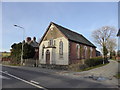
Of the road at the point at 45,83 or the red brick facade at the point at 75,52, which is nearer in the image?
the road at the point at 45,83

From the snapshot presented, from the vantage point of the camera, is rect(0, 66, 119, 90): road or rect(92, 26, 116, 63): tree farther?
rect(92, 26, 116, 63): tree

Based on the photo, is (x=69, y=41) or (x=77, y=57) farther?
(x=77, y=57)

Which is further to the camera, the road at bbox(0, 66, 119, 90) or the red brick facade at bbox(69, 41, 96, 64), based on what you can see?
the red brick facade at bbox(69, 41, 96, 64)

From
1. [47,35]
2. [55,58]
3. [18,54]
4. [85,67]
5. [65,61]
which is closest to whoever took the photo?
[85,67]

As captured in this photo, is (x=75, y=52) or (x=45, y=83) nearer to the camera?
(x=45, y=83)

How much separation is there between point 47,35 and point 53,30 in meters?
2.40

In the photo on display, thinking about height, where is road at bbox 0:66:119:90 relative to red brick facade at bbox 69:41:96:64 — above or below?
below

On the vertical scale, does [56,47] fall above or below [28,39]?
below

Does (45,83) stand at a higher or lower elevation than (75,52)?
lower

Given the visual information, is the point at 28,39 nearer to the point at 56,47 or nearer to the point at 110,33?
the point at 56,47

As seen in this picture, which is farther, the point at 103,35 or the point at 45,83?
the point at 103,35

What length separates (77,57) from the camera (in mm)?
28750

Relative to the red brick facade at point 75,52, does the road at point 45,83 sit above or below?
below

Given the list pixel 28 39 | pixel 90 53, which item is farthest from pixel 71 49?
pixel 28 39
